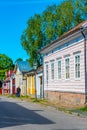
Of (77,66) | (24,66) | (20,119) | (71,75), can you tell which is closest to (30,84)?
(24,66)

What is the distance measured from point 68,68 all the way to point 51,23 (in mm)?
25611

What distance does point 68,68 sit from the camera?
3159 centimetres

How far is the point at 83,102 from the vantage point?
89.5ft

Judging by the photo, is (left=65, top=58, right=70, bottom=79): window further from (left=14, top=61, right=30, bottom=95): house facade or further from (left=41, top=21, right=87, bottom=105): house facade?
(left=14, top=61, right=30, bottom=95): house facade

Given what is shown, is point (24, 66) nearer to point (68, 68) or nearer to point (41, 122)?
point (68, 68)

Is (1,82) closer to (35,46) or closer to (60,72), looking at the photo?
(35,46)

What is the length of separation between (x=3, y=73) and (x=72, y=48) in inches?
3169

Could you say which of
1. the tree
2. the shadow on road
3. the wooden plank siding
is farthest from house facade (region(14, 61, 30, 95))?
the tree

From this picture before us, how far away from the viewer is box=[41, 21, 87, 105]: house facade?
90.5 ft

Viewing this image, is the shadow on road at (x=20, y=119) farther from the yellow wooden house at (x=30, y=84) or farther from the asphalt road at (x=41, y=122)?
the yellow wooden house at (x=30, y=84)

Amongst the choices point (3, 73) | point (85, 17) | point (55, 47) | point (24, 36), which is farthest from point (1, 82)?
point (55, 47)

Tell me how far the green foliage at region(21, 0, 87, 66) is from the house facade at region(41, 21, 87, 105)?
46.7 ft

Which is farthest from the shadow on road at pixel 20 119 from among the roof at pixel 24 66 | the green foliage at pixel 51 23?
the roof at pixel 24 66

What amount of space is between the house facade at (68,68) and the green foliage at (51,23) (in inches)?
560
